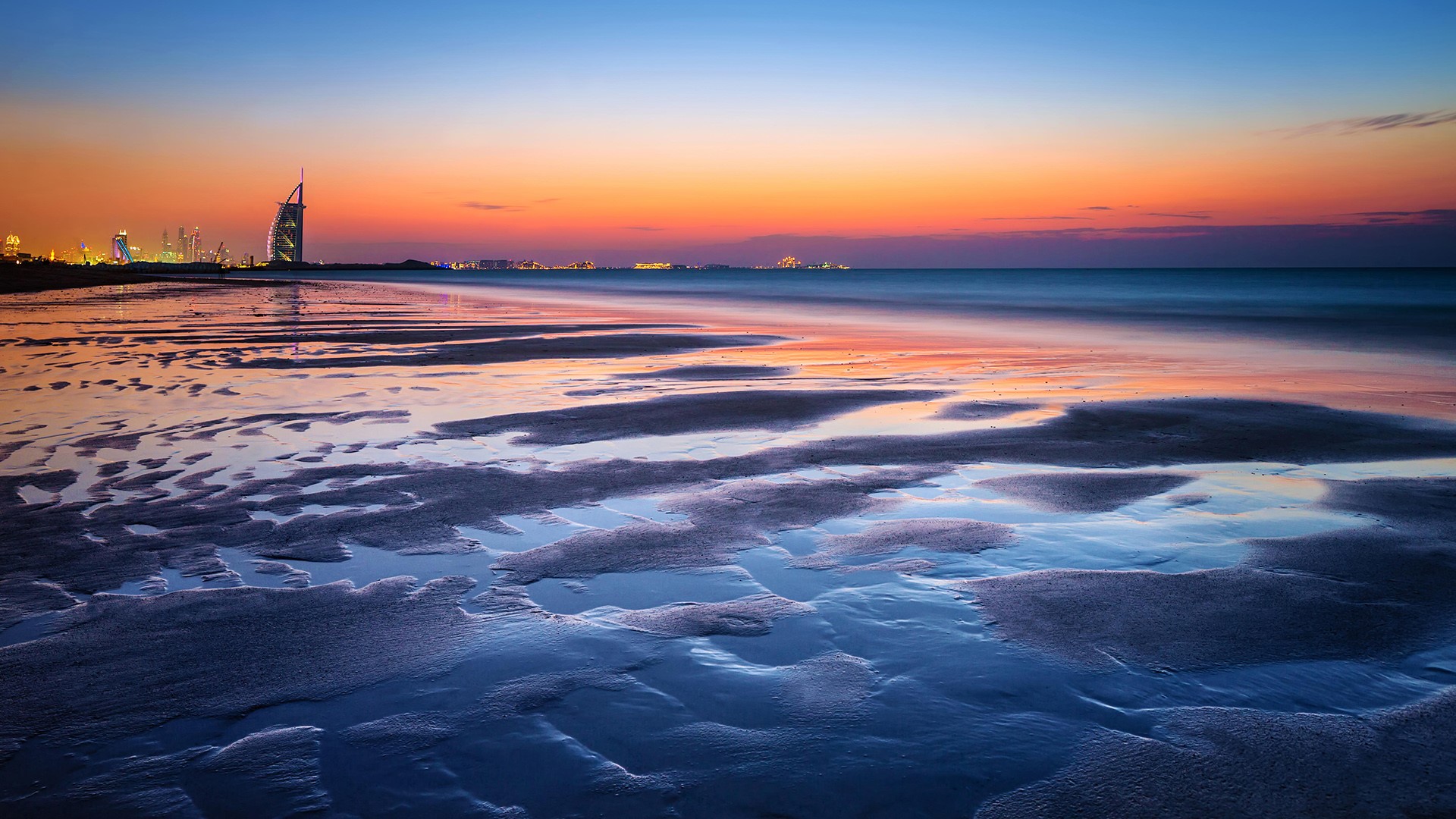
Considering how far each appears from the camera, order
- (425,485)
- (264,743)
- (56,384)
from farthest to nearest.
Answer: (56,384)
(425,485)
(264,743)

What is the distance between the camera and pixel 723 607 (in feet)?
14.5

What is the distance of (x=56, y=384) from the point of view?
11.7 metres

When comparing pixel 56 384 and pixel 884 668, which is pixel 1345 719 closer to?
pixel 884 668

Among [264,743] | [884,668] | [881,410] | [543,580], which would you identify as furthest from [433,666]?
[881,410]

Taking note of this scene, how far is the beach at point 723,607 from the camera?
2973 millimetres

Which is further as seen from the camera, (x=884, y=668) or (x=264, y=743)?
(x=884, y=668)

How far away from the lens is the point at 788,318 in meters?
34.1

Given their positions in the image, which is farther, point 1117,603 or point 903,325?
point 903,325

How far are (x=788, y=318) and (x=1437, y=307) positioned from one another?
3176cm

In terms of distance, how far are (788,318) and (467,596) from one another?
30139mm

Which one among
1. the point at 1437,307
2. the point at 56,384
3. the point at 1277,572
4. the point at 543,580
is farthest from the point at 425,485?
the point at 1437,307

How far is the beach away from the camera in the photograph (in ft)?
9.75

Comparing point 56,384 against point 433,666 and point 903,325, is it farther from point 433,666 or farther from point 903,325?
point 903,325

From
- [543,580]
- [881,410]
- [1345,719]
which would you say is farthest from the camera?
[881,410]
